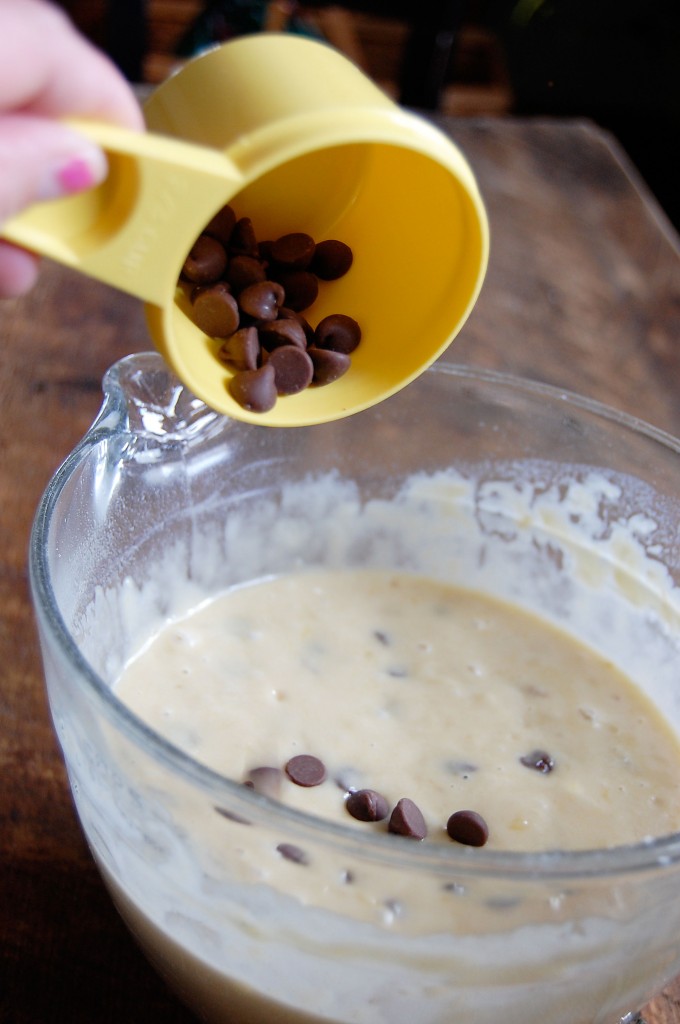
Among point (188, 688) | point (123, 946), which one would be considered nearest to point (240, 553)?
point (188, 688)

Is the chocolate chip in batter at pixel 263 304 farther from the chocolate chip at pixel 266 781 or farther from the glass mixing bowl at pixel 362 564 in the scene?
the chocolate chip at pixel 266 781

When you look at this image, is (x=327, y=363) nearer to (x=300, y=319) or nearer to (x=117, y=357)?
(x=300, y=319)

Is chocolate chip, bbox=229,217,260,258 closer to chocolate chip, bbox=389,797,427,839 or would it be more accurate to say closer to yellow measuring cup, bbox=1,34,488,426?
yellow measuring cup, bbox=1,34,488,426

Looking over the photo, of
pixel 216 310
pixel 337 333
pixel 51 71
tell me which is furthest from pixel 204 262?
pixel 51 71

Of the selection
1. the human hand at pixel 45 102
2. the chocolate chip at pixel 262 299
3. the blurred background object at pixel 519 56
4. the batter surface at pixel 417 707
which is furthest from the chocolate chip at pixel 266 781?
the blurred background object at pixel 519 56

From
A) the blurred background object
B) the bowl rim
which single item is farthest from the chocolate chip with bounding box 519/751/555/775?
the blurred background object

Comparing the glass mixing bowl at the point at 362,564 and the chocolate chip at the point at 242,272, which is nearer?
the glass mixing bowl at the point at 362,564

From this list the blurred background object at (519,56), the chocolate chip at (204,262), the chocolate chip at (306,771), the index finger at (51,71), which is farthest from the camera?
the blurred background object at (519,56)
